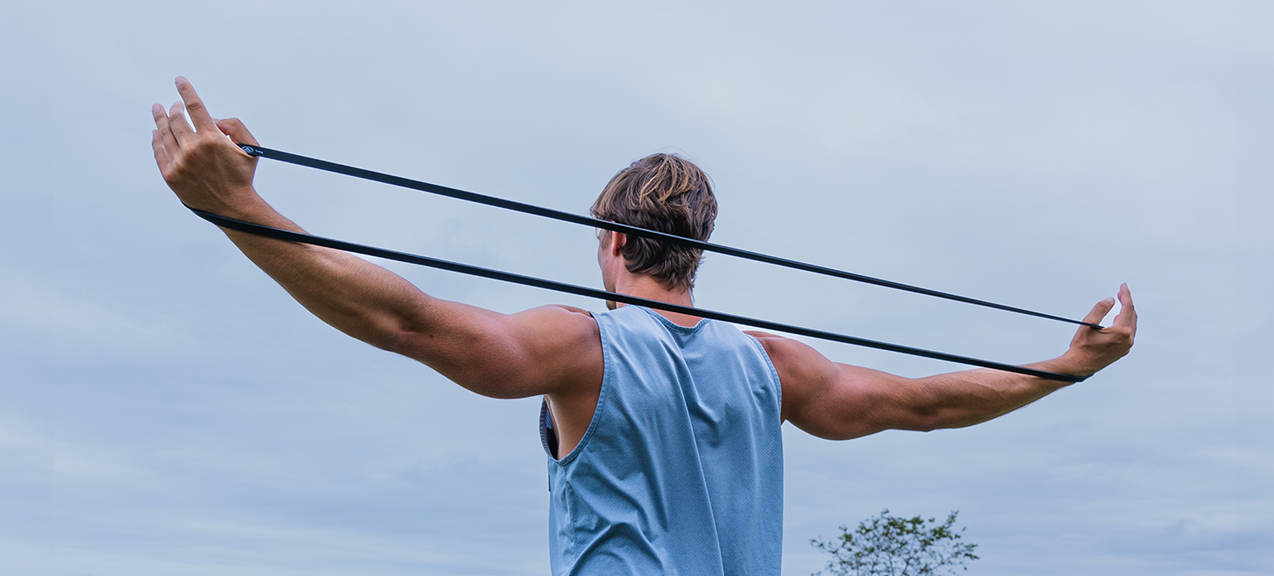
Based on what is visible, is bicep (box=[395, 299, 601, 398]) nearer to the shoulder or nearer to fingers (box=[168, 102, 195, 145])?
fingers (box=[168, 102, 195, 145])

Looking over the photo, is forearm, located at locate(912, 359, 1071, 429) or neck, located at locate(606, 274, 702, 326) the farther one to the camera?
forearm, located at locate(912, 359, 1071, 429)

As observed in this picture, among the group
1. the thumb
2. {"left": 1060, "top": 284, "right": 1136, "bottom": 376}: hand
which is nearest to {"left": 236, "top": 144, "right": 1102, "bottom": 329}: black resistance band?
the thumb

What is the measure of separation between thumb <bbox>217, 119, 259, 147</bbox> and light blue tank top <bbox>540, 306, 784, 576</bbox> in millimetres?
887

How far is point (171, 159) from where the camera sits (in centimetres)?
171

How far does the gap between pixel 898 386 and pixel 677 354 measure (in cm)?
94

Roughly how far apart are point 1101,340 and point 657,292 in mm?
1651

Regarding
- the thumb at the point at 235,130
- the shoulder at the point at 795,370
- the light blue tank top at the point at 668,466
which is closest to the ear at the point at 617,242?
the light blue tank top at the point at 668,466

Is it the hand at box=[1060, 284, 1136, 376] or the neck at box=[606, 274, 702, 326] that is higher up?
the hand at box=[1060, 284, 1136, 376]

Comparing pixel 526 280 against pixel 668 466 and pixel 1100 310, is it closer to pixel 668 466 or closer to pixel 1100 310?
pixel 668 466

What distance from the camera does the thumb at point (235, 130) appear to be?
179cm

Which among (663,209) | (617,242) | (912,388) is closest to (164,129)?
(617,242)

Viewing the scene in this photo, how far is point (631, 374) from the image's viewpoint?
2.22 meters

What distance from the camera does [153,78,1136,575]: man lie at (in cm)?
179

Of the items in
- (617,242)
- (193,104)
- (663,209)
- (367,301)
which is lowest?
(367,301)
